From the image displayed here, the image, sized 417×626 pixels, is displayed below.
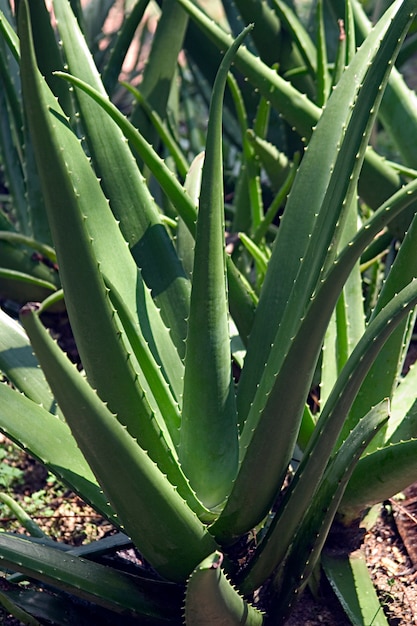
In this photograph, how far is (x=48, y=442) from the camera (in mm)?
993

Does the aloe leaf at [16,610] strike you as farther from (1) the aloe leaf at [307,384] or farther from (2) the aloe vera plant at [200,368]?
(1) the aloe leaf at [307,384]

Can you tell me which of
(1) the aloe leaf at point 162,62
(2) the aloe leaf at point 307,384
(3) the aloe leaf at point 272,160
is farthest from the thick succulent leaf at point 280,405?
(1) the aloe leaf at point 162,62

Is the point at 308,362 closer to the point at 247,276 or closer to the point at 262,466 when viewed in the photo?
the point at 262,466

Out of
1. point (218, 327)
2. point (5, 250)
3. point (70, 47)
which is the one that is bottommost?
point (218, 327)

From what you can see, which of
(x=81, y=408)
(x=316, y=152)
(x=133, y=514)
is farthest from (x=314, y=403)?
(x=81, y=408)

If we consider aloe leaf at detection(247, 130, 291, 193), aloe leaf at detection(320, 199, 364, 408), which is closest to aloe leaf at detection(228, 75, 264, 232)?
aloe leaf at detection(247, 130, 291, 193)

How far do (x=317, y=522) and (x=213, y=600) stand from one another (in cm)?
17

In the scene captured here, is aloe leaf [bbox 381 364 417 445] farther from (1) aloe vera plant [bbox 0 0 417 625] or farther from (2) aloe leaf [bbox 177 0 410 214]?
(2) aloe leaf [bbox 177 0 410 214]

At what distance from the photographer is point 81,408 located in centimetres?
77

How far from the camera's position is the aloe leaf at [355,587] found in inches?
41.9

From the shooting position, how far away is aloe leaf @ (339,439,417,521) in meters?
0.98

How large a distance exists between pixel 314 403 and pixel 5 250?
2.43ft

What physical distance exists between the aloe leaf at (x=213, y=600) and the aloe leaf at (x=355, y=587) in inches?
7.1

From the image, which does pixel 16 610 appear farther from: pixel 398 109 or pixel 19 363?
pixel 398 109
